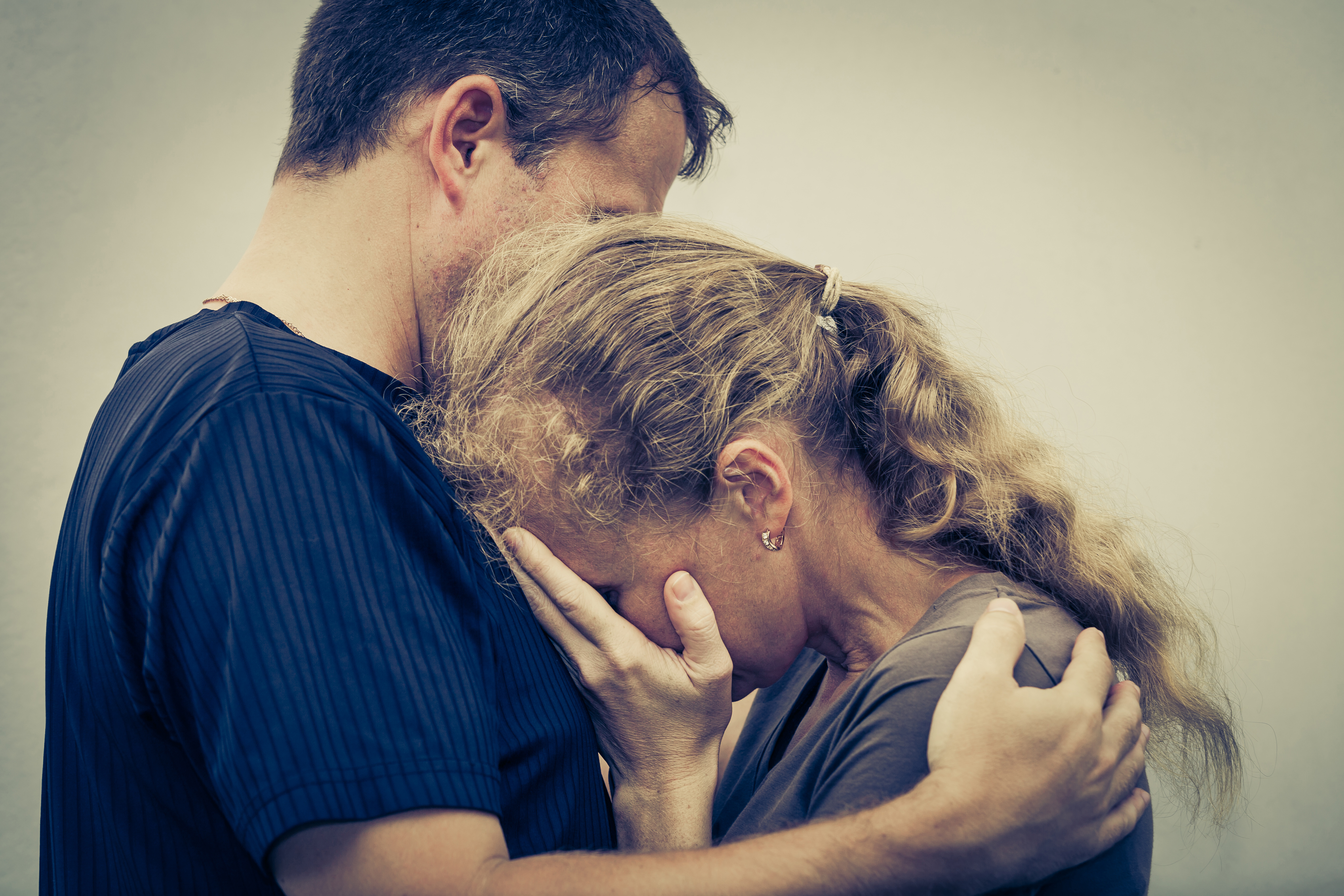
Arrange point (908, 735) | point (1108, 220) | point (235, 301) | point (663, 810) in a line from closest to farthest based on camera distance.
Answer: point (908, 735) → point (235, 301) → point (663, 810) → point (1108, 220)

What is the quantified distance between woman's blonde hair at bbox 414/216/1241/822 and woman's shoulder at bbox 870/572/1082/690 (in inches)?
2.8

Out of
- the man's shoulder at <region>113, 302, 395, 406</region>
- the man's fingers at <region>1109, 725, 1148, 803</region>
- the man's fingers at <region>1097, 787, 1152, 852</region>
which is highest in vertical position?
the man's shoulder at <region>113, 302, 395, 406</region>

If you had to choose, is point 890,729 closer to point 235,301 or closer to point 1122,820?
point 1122,820

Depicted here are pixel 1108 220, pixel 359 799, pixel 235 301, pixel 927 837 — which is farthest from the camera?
pixel 1108 220

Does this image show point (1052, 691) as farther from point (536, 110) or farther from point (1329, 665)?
point (1329, 665)

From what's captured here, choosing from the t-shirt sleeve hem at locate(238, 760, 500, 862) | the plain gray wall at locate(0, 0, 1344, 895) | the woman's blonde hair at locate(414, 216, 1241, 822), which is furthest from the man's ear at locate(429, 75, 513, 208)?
the plain gray wall at locate(0, 0, 1344, 895)

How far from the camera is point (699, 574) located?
0.99 m

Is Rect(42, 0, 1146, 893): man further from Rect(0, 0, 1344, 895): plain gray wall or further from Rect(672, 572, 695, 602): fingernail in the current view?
Rect(0, 0, 1344, 895): plain gray wall

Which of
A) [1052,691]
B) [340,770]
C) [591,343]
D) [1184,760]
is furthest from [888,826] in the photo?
[1184,760]

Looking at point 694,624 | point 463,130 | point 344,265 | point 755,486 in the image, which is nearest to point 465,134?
point 463,130

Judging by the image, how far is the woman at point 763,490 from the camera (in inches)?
35.9

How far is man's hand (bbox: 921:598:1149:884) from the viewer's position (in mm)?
690

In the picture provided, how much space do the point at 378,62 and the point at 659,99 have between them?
42cm

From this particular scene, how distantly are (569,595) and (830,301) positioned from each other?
20.9 inches
